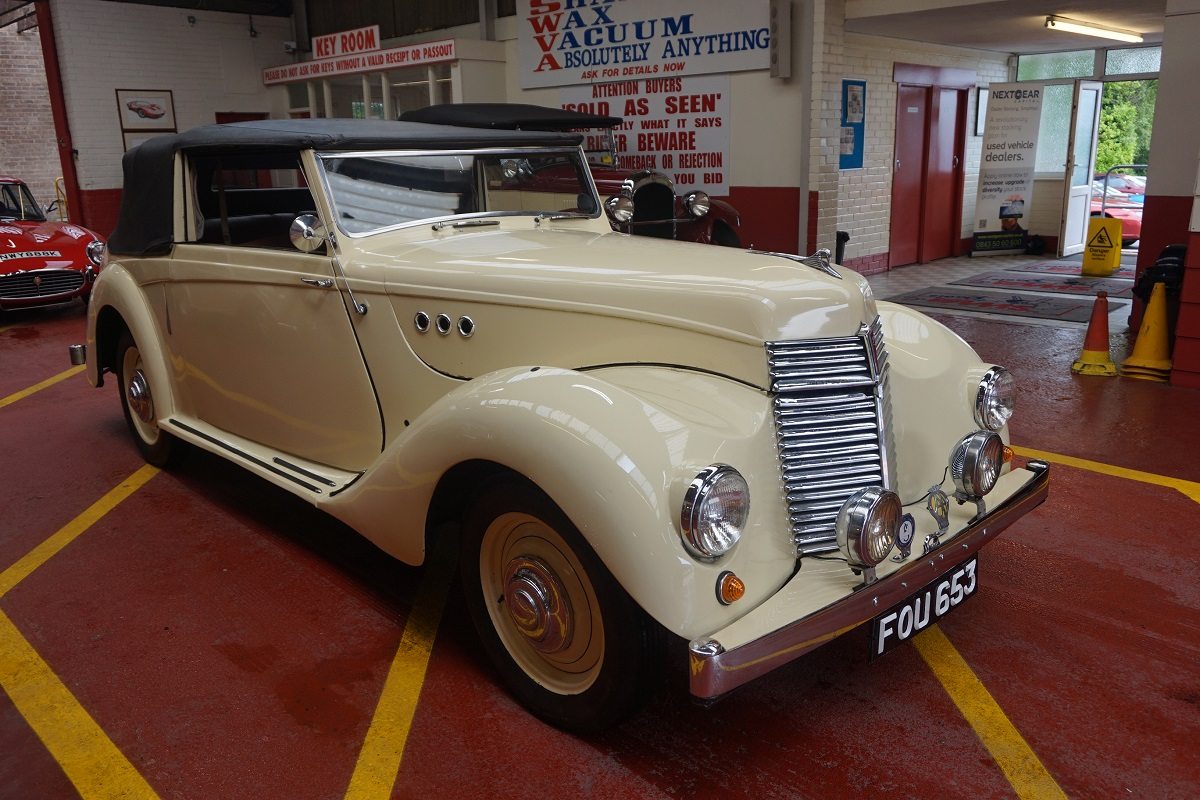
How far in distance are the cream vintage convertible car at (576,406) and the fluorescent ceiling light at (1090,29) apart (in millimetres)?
7982

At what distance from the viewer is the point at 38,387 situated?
265 inches

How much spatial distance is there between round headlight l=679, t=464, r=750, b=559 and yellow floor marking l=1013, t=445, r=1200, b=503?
3.07 metres

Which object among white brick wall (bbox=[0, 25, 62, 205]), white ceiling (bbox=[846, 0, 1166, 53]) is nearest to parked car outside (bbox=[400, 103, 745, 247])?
white ceiling (bbox=[846, 0, 1166, 53])

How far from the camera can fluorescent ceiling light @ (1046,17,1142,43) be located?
388 inches

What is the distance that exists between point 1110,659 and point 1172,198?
5.80m

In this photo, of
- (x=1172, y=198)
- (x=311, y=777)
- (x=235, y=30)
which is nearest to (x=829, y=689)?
(x=311, y=777)

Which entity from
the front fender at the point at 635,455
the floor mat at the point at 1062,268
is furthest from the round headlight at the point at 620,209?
the floor mat at the point at 1062,268

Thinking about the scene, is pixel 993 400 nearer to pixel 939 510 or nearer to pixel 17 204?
pixel 939 510

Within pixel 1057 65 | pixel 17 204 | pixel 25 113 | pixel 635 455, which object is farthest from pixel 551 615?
Result: pixel 25 113

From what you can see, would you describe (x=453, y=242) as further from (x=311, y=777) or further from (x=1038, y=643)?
(x=1038, y=643)

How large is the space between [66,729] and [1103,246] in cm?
1117

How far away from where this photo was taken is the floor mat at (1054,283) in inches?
387

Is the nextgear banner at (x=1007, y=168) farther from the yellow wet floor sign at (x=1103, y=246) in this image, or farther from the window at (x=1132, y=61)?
the yellow wet floor sign at (x=1103, y=246)

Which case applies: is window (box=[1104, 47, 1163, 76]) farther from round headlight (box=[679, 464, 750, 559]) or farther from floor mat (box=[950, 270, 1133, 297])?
round headlight (box=[679, 464, 750, 559])
